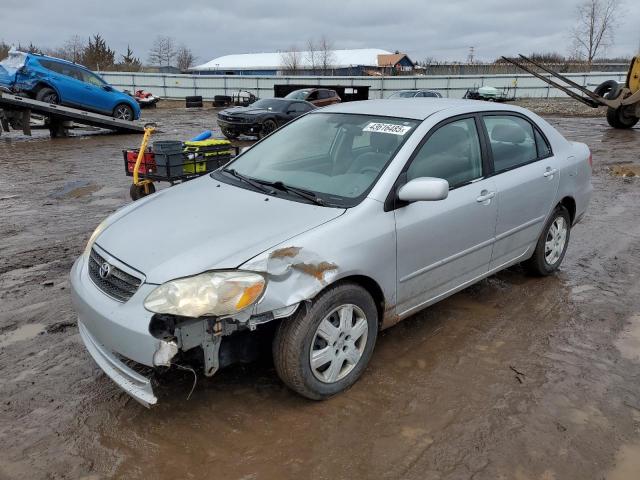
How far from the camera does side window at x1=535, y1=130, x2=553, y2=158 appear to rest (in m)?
4.40

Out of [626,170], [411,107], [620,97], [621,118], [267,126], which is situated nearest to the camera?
[411,107]

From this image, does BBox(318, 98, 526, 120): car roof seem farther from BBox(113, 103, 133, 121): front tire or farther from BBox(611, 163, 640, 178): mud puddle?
BBox(113, 103, 133, 121): front tire

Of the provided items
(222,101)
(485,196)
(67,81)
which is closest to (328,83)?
(222,101)

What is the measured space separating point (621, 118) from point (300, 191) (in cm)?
1875

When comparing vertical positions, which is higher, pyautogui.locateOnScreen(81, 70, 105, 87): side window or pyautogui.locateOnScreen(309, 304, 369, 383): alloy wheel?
pyautogui.locateOnScreen(81, 70, 105, 87): side window

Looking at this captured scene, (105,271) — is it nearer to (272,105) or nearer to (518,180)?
(518,180)

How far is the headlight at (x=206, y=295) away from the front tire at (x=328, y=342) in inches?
12.6

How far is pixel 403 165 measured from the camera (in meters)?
3.21

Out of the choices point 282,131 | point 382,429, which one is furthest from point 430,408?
point 282,131

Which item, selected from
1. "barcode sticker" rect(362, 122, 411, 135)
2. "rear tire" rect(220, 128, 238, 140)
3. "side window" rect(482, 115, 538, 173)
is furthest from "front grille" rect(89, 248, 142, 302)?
"rear tire" rect(220, 128, 238, 140)

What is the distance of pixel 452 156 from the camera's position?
359 centimetres

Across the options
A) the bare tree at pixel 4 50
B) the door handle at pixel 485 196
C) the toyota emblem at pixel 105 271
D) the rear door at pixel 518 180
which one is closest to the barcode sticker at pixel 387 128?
the door handle at pixel 485 196

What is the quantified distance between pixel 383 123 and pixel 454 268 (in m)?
1.12

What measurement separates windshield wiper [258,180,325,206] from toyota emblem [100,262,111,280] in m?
1.14
